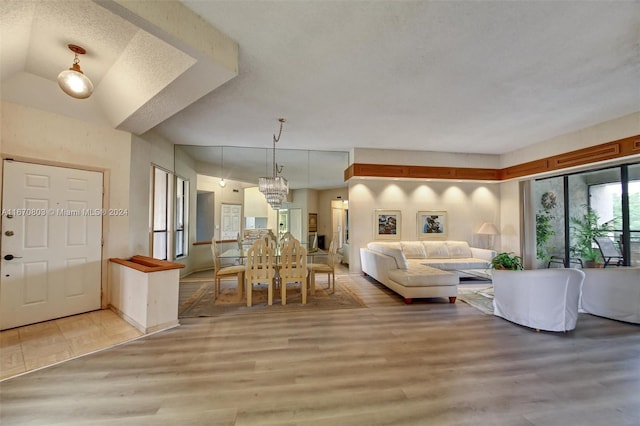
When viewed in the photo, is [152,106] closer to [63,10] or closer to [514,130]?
[63,10]

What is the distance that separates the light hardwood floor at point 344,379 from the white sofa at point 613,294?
222 millimetres

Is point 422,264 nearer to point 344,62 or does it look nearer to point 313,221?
point 313,221

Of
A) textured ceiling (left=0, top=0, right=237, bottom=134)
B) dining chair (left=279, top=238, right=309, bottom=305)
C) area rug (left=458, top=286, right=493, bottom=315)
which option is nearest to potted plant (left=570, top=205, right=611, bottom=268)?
area rug (left=458, top=286, right=493, bottom=315)

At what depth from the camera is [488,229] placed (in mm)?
6488

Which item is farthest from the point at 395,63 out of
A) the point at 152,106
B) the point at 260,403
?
the point at 260,403

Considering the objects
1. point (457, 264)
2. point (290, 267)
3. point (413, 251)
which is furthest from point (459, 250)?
point (290, 267)

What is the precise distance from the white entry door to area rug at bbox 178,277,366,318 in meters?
1.30

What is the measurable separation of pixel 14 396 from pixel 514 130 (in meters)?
7.51

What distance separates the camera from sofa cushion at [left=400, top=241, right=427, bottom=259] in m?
6.27

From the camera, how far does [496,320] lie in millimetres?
3463

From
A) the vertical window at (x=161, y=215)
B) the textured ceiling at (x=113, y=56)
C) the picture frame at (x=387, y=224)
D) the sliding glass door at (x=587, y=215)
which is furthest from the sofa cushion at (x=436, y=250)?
the vertical window at (x=161, y=215)

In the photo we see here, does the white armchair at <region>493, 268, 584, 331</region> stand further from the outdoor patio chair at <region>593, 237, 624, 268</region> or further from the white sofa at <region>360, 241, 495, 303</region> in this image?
the outdoor patio chair at <region>593, 237, 624, 268</region>

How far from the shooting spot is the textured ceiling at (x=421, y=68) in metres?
2.18

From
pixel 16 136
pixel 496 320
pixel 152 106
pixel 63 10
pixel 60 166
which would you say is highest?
pixel 63 10
